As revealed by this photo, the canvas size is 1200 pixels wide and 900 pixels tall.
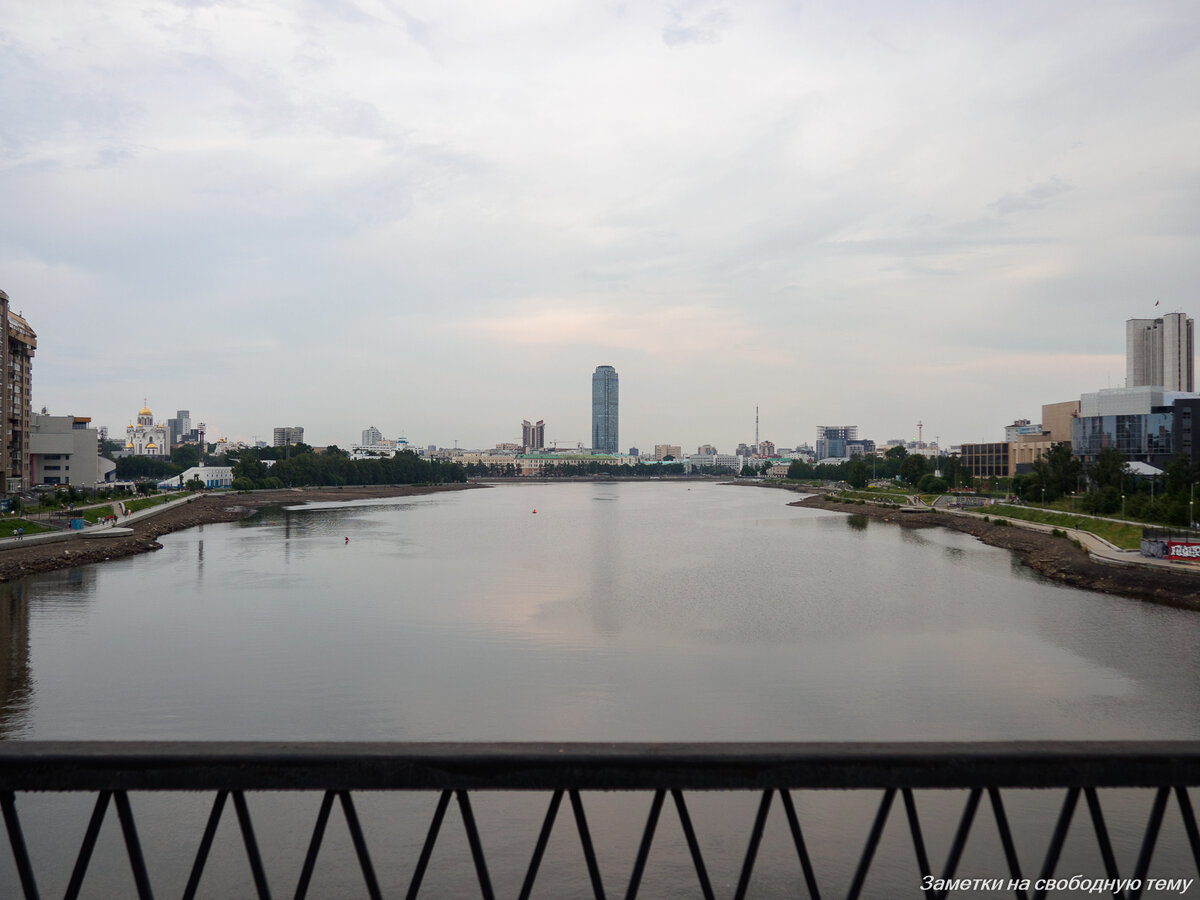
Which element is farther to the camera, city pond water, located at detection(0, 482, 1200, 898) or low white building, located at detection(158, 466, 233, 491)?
low white building, located at detection(158, 466, 233, 491)

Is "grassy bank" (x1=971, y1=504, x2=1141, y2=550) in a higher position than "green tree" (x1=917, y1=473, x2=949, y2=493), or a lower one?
lower

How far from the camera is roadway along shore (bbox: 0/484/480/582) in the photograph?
4031 centimetres

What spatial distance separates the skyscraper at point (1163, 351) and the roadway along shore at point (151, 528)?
148m

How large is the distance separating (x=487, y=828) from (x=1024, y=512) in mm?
65255

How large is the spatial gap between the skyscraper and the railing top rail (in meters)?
180

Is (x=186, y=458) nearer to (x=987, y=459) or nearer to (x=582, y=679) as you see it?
(x=987, y=459)

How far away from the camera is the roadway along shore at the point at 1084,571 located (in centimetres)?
3219

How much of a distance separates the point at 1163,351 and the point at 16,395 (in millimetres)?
189382

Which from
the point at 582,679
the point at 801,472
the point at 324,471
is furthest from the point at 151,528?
the point at 801,472

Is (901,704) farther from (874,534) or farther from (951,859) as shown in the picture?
(874,534)

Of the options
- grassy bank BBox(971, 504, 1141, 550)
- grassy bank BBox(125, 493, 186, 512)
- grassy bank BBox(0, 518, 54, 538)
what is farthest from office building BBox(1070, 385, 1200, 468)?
grassy bank BBox(125, 493, 186, 512)

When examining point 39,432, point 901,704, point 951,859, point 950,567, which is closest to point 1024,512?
point 950,567

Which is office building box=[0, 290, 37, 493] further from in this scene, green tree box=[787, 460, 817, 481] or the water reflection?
green tree box=[787, 460, 817, 481]

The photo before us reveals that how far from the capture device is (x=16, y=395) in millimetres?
73375
